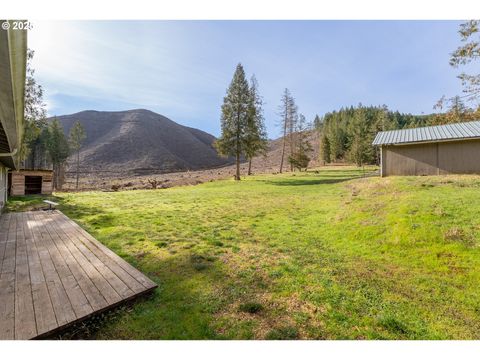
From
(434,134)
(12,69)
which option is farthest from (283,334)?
(434,134)

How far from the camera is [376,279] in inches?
190

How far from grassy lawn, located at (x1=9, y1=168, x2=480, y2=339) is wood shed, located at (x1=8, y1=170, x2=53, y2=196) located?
17832mm

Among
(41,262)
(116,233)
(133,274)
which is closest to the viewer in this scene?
(133,274)

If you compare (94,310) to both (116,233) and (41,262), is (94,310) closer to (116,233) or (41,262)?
(41,262)

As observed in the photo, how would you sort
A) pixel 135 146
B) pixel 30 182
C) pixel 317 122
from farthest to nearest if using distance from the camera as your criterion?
1. pixel 317 122
2. pixel 135 146
3. pixel 30 182

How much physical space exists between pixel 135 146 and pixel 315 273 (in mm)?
96782

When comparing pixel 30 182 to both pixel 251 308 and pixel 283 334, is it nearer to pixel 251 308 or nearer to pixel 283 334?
pixel 251 308

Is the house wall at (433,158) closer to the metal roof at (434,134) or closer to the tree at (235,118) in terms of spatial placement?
the metal roof at (434,134)

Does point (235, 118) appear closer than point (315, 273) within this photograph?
No

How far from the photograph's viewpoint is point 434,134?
61.0ft

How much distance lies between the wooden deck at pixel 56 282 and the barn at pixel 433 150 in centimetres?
2123
